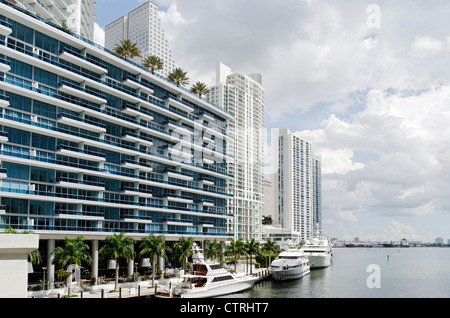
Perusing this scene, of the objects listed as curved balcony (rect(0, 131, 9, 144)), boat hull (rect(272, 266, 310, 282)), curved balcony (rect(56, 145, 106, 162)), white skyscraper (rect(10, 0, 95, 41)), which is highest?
white skyscraper (rect(10, 0, 95, 41))

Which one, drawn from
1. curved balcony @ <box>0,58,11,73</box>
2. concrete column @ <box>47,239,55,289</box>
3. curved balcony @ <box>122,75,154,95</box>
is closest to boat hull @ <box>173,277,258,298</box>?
concrete column @ <box>47,239,55,289</box>

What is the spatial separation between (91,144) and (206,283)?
30.5m

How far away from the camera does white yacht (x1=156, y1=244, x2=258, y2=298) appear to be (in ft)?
196

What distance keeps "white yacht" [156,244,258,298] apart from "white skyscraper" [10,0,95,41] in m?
48.0

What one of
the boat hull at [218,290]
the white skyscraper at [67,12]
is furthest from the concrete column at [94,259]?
the white skyscraper at [67,12]

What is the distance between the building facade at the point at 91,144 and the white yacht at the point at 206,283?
1731 cm

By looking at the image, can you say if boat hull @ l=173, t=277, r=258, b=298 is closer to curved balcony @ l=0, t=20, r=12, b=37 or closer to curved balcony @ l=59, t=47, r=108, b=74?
curved balcony @ l=59, t=47, r=108, b=74

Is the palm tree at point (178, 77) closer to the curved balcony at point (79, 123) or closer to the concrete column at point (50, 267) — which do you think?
the curved balcony at point (79, 123)

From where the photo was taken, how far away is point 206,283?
209ft

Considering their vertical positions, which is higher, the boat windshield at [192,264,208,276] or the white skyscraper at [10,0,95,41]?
the white skyscraper at [10,0,95,41]

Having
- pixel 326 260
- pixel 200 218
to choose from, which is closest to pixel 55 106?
pixel 200 218
